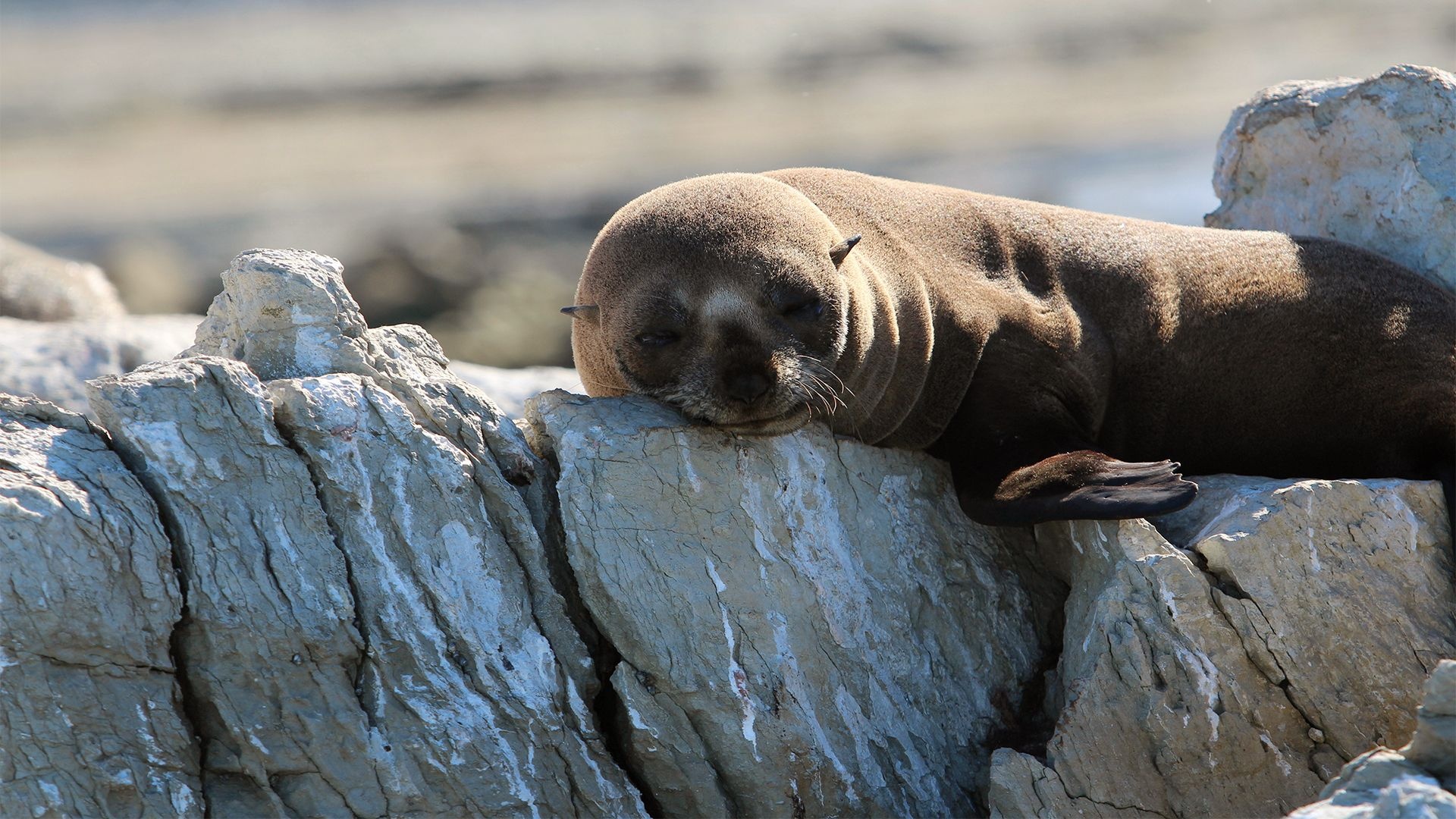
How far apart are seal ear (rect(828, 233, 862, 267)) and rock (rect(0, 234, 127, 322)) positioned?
7.07 m

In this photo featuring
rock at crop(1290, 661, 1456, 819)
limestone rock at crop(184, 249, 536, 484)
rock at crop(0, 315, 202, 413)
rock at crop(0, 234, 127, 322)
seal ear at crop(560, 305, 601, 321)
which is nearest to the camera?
rock at crop(1290, 661, 1456, 819)

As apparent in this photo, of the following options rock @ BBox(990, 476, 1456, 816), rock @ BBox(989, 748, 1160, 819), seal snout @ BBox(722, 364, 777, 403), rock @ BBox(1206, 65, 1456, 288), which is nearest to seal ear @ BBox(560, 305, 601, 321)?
seal snout @ BBox(722, 364, 777, 403)

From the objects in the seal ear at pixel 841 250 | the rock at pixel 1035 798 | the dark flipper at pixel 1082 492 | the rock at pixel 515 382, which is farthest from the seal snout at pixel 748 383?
the rock at pixel 515 382

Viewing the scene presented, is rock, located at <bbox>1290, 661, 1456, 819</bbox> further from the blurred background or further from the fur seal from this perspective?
the blurred background

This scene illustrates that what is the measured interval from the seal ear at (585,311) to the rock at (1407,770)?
3218mm

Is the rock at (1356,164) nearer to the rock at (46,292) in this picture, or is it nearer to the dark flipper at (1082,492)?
the dark flipper at (1082,492)

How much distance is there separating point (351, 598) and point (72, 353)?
501 cm

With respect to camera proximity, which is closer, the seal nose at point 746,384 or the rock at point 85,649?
the rock at point 85,649

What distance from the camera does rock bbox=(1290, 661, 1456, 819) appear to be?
3381mm

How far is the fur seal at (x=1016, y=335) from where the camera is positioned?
527cm

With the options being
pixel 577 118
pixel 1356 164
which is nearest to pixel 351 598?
pixel 1356 164

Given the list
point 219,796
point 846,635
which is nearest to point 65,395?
point 219,796

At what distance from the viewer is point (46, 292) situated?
10.5 meters

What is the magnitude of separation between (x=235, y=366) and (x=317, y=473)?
0.44 meters
